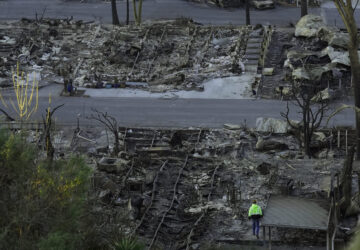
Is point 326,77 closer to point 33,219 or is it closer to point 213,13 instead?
point 213,13

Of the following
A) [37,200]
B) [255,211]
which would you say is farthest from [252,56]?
[37,200]

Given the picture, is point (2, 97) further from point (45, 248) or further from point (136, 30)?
point (45, 248)

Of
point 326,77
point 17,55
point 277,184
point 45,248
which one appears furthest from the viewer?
point 17,55

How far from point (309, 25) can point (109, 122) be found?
15.5 meters

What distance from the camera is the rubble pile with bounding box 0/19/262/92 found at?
175 ft

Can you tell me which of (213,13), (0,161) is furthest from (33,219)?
(213,13)

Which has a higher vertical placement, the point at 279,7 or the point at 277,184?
the point at 279,7

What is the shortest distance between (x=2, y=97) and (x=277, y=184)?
16.8 meters

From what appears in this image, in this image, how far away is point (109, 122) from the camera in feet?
152

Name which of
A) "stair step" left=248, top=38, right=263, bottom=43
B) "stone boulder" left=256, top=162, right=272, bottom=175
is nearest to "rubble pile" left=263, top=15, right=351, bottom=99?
"stair step" left=248, top=38, right=263, bottom=43

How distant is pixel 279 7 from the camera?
62562 mm

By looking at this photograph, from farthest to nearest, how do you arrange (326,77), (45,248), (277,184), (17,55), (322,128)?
(17,55), (326,77), (322,128), (277,184), (45,248)

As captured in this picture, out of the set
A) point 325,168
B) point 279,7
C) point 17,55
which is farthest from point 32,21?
point 325,168

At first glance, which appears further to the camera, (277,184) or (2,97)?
(2,97)
